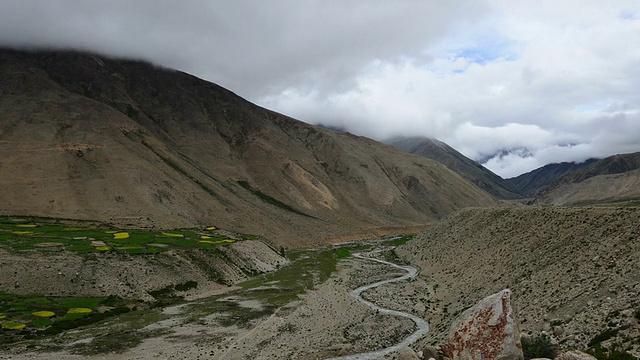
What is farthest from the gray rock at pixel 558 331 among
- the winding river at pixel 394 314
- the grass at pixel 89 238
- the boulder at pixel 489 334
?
the grass at pixel 89 238

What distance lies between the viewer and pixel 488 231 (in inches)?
2953

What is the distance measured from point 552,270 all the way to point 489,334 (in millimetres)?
31523

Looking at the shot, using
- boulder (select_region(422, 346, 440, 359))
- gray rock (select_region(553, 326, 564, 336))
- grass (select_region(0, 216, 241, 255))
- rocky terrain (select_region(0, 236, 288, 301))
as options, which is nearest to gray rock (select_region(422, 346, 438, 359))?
boulder (select_region(422, 346, 440, 359))

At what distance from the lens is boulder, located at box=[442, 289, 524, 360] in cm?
1695

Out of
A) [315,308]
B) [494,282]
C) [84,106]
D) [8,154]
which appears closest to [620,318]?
[494,282]

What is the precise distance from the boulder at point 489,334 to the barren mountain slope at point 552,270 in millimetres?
7611

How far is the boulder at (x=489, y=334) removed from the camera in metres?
17.0

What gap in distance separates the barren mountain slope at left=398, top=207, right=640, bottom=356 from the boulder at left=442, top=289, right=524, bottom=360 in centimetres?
761

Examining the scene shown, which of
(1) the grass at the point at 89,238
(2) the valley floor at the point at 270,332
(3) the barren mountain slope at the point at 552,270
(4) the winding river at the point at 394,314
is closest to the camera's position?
(3) the barren mountain slope at the point at 552,270

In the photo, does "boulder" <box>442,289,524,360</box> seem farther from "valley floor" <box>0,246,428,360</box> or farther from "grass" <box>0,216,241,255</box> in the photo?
"grass" <box>0,216,241,255</box>

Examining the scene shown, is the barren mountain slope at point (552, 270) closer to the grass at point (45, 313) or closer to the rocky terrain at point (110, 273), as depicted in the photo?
the rocky terrain at point (110, 273)

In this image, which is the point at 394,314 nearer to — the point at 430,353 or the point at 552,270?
the point at 552,270

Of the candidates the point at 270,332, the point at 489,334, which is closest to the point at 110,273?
the point at 270,332

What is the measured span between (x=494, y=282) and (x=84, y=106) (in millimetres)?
176034
